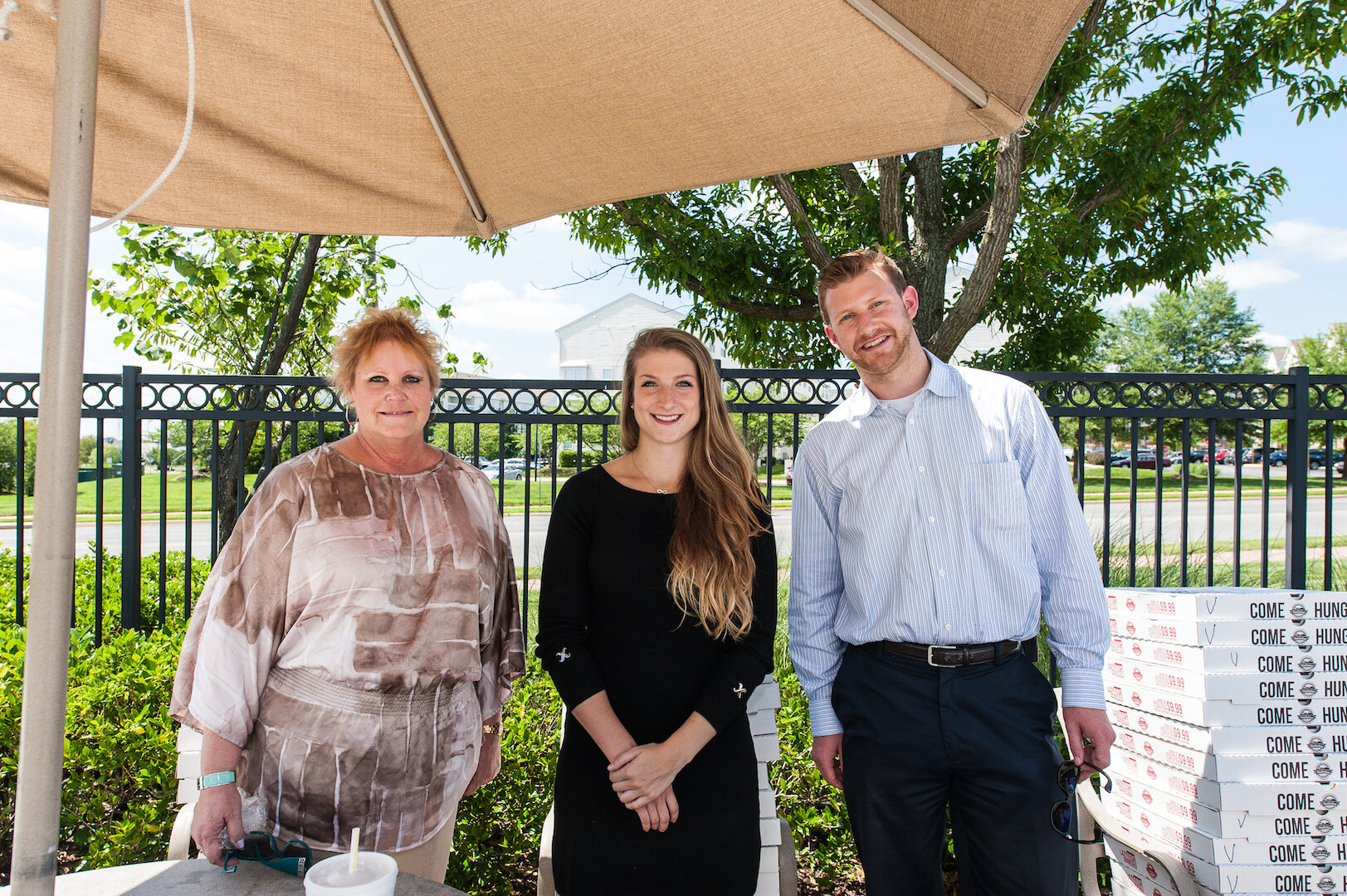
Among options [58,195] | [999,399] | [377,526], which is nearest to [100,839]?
[377,526]

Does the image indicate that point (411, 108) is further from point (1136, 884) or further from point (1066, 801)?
point (1136, 884)

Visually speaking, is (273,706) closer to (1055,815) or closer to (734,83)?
(734,83)

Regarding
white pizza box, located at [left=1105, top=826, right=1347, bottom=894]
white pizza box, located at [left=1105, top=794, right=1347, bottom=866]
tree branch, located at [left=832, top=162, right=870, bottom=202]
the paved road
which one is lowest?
the paved road

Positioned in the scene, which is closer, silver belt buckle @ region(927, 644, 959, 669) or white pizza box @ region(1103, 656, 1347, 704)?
silver belt buckle @ region(927, 644, 959, 669)

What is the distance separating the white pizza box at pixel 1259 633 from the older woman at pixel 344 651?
1.99 meters

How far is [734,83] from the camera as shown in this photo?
1.76 metres

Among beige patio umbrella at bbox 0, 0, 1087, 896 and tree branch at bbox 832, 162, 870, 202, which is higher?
tree branch at bbox 832, 162, 870, 202

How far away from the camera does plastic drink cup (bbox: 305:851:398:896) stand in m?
1.22

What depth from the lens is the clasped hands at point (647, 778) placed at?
203 centimetres

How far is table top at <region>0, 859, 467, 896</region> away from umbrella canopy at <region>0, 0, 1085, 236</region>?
1570 mm

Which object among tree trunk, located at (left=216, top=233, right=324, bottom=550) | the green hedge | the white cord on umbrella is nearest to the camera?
the white cord on umbrella

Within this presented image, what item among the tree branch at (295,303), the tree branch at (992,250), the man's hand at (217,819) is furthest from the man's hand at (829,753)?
the tree branch at (295,303)

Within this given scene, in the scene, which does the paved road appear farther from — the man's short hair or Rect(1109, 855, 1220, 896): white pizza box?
the man's short hair

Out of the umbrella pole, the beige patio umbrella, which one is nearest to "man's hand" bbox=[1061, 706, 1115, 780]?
the beige patio umbrella
